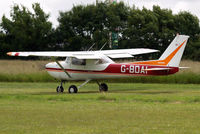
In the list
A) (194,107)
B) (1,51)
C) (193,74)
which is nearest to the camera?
(194,107)

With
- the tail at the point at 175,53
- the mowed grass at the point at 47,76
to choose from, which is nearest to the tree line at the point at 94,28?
the mowed grass at the point at 47,76

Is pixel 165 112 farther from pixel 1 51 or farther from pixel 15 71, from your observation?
pixel 1 51

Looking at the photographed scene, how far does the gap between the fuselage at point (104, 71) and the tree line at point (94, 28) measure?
109 ft

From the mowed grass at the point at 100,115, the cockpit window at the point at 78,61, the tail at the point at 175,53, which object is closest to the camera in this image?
the mowed grass at the point at 100,115

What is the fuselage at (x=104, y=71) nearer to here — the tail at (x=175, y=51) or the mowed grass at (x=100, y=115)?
the tail at (x=175, y=51)

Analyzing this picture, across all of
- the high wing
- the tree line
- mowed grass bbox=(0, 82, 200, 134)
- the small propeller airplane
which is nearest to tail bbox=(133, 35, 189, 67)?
the small propeller airplane

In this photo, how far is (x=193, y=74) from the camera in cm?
2992

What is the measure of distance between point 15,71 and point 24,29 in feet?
100

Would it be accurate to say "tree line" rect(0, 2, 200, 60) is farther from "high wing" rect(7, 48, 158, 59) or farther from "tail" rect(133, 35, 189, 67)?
"tail" rect(133, 35, 189, 67)

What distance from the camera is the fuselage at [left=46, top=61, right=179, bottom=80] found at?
2233cm

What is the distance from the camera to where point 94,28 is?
210 ft

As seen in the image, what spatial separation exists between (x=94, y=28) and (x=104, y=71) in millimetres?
40813

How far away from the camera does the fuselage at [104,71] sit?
73.3 feet

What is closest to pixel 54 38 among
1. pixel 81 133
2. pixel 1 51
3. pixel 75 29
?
pixel 75 29
